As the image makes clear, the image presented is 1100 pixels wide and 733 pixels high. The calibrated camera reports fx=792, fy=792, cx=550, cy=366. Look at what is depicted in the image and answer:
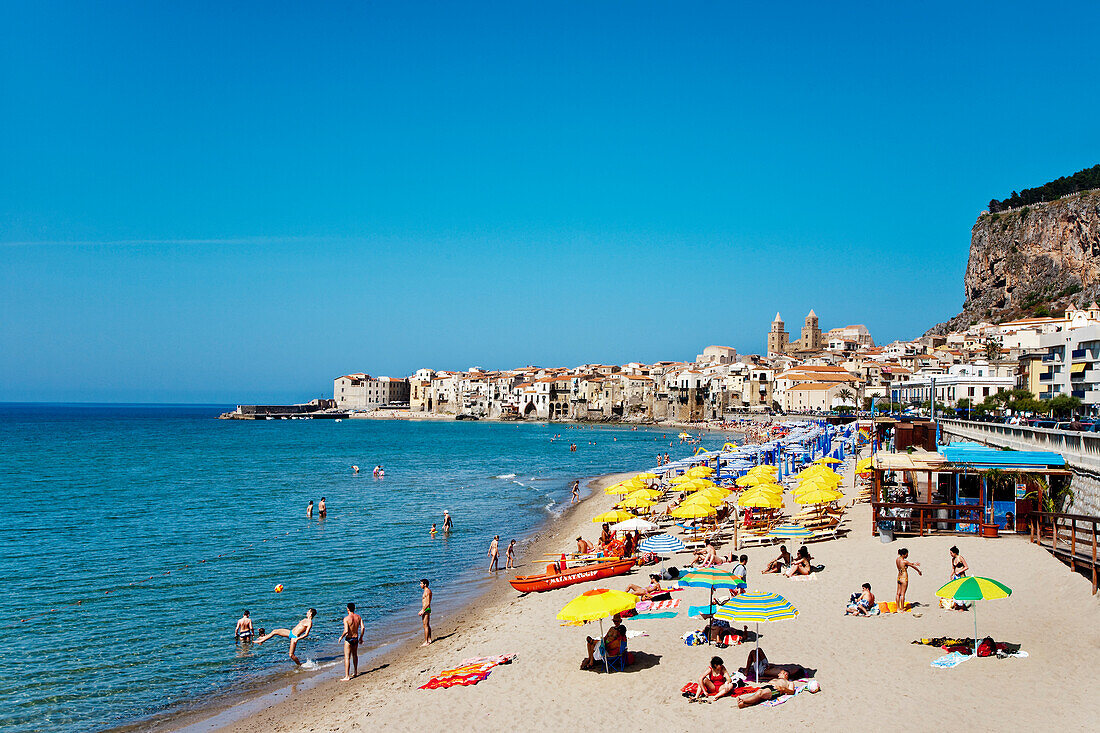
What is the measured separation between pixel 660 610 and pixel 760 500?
19.4 ft

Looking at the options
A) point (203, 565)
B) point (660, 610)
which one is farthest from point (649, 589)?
point (203, 565)

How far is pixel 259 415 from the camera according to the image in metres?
154

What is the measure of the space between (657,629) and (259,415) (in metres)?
154

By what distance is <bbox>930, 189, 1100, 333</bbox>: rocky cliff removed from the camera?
317 ft

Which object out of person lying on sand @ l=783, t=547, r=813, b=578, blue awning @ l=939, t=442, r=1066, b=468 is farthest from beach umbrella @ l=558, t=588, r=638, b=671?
blue awning @ l=939, t=442, r=1066, b=468

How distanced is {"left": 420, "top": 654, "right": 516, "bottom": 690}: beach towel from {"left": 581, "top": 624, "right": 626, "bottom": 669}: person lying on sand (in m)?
1.26

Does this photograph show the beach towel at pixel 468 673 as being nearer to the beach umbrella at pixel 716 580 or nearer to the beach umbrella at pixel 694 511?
the beach umbrella at pixel 716 580

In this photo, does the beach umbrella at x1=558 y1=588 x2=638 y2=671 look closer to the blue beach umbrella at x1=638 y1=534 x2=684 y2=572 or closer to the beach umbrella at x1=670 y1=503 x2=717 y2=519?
the blue beach umbrella at x1=638 y1=534 x2=684 y2=572

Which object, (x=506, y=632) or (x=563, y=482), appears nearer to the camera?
(x=506, y=632)

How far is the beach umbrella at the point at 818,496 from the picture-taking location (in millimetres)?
17219

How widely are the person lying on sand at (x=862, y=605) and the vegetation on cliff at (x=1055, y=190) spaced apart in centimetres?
11627

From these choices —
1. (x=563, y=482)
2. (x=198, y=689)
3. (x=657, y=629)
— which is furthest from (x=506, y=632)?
(x=563, y=482)

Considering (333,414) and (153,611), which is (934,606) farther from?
(333,414)

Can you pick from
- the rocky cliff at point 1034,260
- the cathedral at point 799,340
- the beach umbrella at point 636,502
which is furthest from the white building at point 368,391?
the beach umbrella at point 636,502
